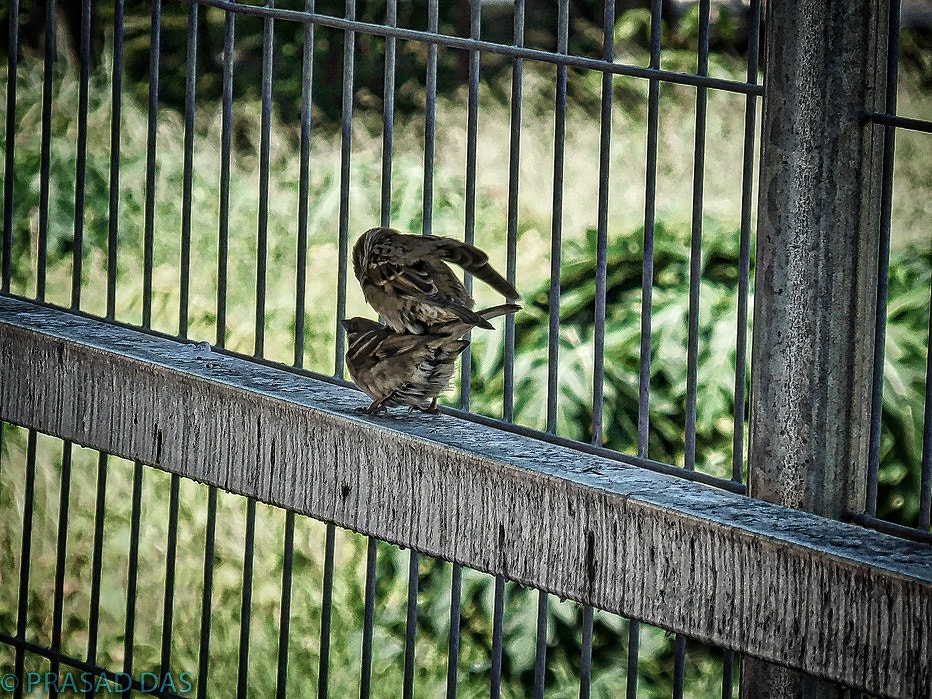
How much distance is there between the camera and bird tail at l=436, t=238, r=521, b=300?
2.21 meters

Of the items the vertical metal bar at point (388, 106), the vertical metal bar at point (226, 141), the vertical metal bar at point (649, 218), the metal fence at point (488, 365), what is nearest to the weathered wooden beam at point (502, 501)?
the metal fence at point (488, 365)

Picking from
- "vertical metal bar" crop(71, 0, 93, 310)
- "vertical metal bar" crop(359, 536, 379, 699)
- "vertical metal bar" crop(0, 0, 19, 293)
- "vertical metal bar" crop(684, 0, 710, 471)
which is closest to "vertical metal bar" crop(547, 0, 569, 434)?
"vertical metal bar" crop(684, 0, 710, 471)

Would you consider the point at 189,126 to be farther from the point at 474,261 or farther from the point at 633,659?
the point at 633,659

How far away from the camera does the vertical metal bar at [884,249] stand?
1889 millimetres

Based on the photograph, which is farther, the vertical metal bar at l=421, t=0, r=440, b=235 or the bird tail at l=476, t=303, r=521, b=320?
the vertical metal bar at l=421, t=0, r=440, b=235

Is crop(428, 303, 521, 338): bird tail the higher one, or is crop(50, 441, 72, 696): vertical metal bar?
crop(428, 303, 521, 338): bird tail

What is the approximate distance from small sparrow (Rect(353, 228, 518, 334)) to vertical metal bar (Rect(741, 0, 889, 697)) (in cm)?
45

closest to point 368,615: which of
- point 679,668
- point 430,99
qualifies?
point 679,668

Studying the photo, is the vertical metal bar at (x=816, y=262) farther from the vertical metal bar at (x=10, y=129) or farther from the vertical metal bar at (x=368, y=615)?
the vertical metal bar at (x=10, y=129)

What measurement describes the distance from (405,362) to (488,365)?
1.49 m

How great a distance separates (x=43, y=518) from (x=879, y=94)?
322 centimetres

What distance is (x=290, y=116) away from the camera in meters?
4.56

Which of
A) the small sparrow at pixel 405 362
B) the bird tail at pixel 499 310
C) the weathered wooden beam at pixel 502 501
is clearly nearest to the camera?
the weathered wooden beam at pixel 502 501

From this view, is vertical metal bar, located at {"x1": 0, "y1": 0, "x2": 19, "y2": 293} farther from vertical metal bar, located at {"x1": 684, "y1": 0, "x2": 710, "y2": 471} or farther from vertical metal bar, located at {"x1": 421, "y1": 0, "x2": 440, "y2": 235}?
vertical metal bar, located at {"x1": 684, "y1": 0, "x2": 710, "y2": 471}
